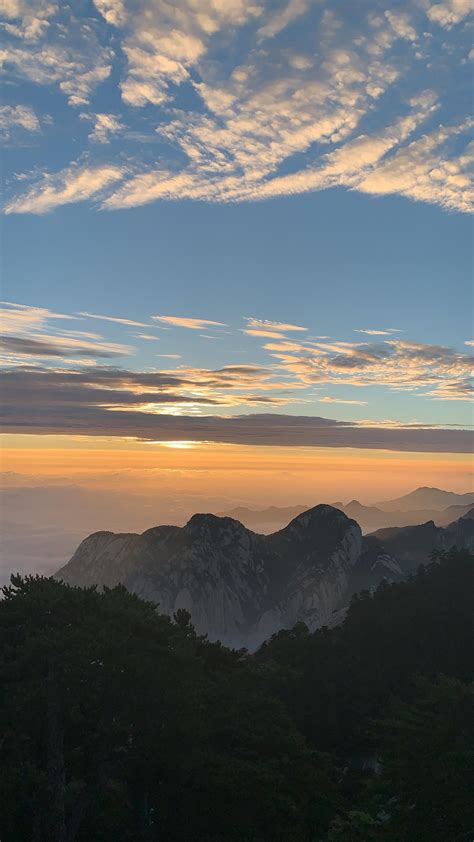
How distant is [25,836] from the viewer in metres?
22.7

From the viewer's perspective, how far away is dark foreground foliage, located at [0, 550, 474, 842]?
67.9 ft

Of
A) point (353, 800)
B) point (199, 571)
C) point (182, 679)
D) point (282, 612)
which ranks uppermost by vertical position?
point (182, 679)

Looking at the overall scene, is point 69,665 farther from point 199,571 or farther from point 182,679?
point 199,571

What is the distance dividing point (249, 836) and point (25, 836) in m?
9.43

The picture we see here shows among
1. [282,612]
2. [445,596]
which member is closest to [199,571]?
[282,612]

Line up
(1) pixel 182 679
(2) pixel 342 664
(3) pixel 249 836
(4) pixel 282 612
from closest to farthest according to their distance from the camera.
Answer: (3) pixel 249 836
(1) pixel 182 679
(2) pixel 342 664
(4) pixel 282 612

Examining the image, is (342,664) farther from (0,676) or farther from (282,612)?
(282,612)

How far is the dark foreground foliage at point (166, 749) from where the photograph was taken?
20688mm

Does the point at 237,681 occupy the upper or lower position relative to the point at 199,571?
upper

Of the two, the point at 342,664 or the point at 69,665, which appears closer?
the point at 69,665

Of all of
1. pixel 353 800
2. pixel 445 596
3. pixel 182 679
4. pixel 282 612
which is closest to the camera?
pixel 182 679

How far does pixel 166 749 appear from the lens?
2439 cm

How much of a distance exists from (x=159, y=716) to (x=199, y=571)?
17904 centimetres

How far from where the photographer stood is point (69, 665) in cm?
2381
